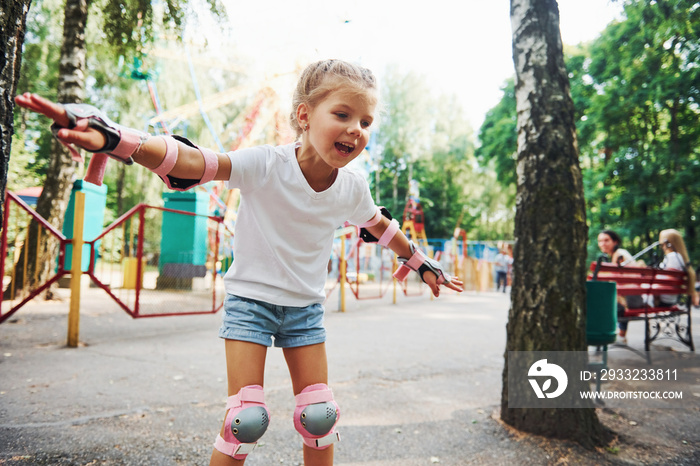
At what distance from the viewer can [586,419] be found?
2615 mm

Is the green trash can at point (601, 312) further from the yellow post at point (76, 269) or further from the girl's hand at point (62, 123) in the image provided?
the yellow post at point (76, 269)

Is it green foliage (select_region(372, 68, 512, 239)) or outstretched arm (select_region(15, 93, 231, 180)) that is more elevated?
green foliage (select_region(372, 68, 512, 239))

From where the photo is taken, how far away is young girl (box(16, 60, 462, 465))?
1513 millimetres

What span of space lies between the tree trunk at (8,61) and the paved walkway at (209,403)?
54.7 inches

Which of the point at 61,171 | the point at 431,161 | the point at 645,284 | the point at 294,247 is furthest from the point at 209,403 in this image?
the point at 431,161

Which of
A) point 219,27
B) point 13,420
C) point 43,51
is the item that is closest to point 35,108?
point 13,420

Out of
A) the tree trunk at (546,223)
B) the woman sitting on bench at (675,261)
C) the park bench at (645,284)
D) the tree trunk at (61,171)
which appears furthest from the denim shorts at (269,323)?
the tree trunk at (61,171)

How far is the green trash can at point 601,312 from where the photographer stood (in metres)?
3.27

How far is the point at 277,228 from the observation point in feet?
5.47

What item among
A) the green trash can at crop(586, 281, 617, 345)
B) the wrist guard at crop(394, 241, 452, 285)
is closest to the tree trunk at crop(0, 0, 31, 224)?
the wrist guard at crop(394, 241, 452, 285)

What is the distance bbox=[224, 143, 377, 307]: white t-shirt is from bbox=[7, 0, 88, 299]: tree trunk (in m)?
6.78

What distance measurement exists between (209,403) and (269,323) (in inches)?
69.3

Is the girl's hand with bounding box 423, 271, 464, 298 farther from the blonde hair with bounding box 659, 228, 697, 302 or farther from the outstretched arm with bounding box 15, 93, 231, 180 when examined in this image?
the blonde hair with bounding box 659, 228, 697, 302

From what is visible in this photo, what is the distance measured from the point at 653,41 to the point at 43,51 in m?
17.8
